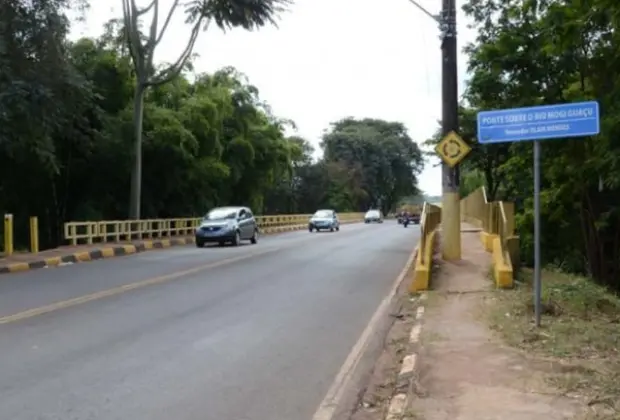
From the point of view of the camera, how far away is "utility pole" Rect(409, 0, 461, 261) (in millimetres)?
15859

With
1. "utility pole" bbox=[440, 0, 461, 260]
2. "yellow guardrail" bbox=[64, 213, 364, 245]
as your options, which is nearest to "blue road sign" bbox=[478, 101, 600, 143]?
"utility pole" bbox=[440, 0, 461, 260]

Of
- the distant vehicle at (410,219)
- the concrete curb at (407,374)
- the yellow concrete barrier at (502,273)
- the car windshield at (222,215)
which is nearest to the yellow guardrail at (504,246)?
the yellow concrete barrier at (502,273)

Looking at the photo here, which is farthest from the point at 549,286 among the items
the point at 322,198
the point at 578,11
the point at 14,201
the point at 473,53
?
the point at 322,198

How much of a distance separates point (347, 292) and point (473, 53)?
10.5 meters

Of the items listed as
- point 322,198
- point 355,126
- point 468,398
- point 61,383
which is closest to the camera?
point 468,398

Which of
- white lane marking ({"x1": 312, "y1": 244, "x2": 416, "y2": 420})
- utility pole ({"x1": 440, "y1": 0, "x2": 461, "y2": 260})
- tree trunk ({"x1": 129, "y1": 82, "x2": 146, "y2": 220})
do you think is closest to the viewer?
white lane marking ({"x1": 312, "y1": 244, "x2": 416, "y2": 420})

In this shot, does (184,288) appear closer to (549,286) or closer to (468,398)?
(549,286)

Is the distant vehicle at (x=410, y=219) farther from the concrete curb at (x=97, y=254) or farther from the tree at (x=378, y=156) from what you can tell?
the tree at (x=378, y=156)

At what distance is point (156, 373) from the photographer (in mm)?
7473

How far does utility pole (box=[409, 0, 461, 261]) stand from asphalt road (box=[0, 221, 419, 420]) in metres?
1.62

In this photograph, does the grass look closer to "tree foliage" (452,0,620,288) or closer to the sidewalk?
the sidewalk

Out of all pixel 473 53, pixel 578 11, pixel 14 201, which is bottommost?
pixel 14 201

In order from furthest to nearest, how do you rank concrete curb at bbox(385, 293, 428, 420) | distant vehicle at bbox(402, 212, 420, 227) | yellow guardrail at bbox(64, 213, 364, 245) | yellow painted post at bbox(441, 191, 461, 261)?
distant vehicle at bbox(402, 212, 420, 227)
yellow guardrail at bbox(64, 213, 364, 245)
yellow painted post at bbox(441, 191, 461, 261)
concrete curb at bbox(385, 293, 428, 420)

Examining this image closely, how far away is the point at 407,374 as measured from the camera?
7.36m
